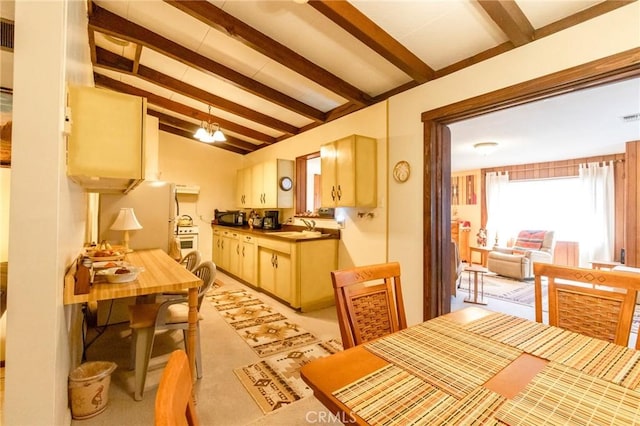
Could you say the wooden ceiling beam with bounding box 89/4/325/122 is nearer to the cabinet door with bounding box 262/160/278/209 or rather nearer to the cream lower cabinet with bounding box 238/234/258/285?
the cabinet door with bounding box 262/160/278/209

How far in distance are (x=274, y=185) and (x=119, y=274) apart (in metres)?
3.09

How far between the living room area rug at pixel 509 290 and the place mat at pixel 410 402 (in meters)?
3.98

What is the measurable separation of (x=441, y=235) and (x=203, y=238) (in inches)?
201

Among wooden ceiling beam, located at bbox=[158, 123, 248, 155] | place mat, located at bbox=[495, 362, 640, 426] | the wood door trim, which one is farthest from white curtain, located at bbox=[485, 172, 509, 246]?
place mat, located at bbox=[495, 362, 640, 426]

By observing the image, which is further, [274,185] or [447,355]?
[274,185]

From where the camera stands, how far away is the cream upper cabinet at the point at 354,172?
10.4 feet

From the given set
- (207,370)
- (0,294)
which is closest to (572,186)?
(207,370)

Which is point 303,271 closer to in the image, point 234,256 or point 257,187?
point 234,256

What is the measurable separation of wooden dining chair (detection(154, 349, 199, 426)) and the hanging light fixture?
399 centimetres

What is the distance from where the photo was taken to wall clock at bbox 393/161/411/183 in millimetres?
2925

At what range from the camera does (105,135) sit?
1651 millimetres

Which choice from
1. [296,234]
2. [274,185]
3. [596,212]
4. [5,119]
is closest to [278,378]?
[296,234]

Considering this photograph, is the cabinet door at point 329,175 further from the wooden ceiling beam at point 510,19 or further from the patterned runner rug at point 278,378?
the wooden ceiling beam at point 510,19

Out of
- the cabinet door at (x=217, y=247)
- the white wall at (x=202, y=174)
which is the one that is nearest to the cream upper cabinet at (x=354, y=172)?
the cabinet door at (x=217, y=247)
